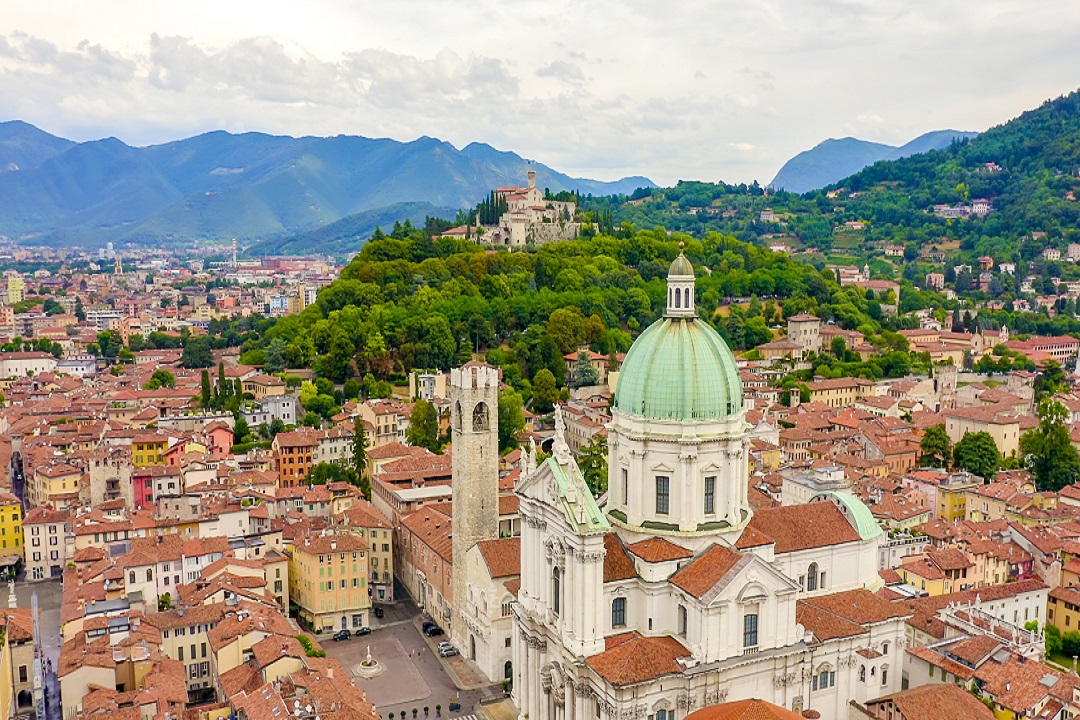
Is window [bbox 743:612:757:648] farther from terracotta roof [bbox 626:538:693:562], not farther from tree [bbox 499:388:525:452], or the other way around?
tree [bbox 499:388:525:452]

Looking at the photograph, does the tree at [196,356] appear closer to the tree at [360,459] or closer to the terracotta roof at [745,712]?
the tree at [360,459]

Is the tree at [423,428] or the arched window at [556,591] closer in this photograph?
the arched window at [556,591]

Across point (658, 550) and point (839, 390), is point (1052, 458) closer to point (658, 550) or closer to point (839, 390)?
point (839, 390)

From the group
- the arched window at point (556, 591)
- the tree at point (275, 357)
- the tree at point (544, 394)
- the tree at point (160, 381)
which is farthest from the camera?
the tree at point (160, 381)

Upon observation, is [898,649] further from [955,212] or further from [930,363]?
[955,212]

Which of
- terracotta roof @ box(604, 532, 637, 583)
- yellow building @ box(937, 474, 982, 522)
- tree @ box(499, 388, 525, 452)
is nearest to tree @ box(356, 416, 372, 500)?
tree @ box(499, 388, 525, 452)

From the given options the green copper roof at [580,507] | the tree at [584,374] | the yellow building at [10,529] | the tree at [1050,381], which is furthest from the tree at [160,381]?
the tree at [1050,381]
